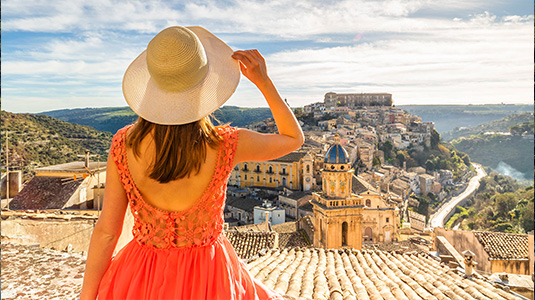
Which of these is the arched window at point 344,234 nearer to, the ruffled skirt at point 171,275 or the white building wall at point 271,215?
the white building wall at point 271,215

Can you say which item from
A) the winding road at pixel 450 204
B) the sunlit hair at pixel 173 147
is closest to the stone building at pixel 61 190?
the sunlit hair at pixel 173 147

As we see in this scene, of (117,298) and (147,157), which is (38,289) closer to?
(117,298)

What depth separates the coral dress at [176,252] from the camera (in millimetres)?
1104

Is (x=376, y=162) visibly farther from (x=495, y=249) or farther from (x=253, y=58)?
(x=253, y=58)

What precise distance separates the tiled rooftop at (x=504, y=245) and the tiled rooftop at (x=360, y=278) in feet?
16.8

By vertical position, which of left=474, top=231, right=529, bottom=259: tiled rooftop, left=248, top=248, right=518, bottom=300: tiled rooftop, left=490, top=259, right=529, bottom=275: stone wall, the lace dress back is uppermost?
the lace dress back

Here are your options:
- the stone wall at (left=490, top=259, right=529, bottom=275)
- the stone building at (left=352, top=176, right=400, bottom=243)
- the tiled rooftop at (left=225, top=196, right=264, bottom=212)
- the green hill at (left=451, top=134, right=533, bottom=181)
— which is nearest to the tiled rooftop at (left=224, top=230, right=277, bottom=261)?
the stone wall at (left=490, top=259, right=529, bottom=275)

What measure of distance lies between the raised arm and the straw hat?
0.26ft

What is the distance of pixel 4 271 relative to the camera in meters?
2.18

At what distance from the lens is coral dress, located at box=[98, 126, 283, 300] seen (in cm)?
110

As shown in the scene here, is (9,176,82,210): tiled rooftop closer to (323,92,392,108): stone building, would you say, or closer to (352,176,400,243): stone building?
(352,176,400,243): stone building

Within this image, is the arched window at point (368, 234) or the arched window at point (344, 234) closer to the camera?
the arched window at point (344, 234)

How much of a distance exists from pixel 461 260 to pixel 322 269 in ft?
11.8

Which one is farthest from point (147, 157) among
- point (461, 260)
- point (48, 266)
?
point (461, 260)
